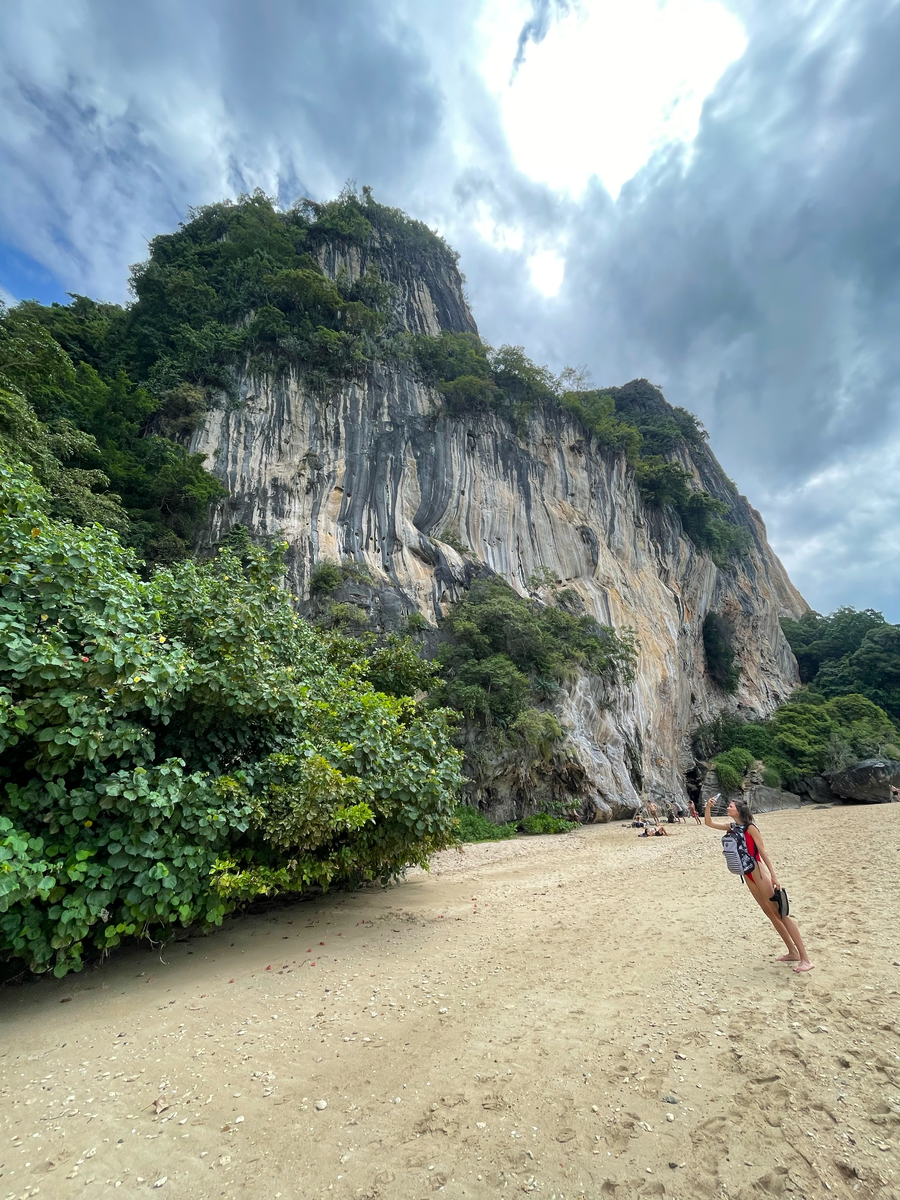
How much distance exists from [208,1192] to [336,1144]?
0.63m

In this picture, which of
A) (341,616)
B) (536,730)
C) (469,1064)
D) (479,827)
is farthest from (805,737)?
(469,1064)

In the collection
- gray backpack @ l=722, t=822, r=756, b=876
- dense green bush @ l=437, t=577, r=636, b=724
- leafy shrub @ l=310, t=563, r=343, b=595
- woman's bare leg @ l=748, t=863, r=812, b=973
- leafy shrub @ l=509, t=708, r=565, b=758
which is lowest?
woman's bare leg @ l=748, t=863, r=812, b=973

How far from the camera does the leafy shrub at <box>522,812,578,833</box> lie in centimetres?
1728

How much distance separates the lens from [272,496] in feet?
70.8

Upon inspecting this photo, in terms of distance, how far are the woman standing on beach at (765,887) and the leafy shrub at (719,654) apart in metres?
38.5

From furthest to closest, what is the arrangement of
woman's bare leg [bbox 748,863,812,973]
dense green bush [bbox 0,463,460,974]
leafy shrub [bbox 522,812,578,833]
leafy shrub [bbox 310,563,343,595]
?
1. leafy shrub [bbox 310,563,343,595]
2. leafy shrub [bbox 522,812,578,833]
3. woman's bare leg [bbox 748,863,812,973]
4. dense green bush [bbox 0,463,460,974]

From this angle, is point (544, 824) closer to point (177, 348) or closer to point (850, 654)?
point (177, 348)

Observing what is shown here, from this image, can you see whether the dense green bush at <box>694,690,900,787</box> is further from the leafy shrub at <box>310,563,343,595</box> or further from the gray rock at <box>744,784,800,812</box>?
the leafy shrub at <box>310,563,343,595</box>

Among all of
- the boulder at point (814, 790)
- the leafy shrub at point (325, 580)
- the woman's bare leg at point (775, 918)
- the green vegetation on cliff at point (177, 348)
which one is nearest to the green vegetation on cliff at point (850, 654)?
the boulder at point (814, 790)

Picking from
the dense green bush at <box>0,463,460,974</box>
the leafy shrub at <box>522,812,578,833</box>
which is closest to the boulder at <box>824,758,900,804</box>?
the leafy shrub at <box>522,812,578,833</box>

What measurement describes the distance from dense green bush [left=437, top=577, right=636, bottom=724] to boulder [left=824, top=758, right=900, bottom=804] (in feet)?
41.9

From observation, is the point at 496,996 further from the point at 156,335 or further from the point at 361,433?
the point at 156,335

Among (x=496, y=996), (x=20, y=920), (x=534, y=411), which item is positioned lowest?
(x=496, y=996)

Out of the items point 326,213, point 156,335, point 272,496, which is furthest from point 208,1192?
point 326,213
